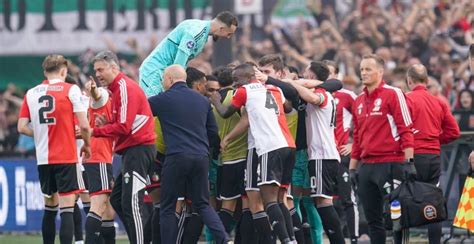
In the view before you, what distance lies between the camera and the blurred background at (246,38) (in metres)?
22.5

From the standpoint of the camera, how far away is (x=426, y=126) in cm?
1673

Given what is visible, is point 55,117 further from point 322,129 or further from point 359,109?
point 359,109

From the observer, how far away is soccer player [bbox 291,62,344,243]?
1647cm

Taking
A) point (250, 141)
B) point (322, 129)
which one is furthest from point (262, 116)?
point (322, 129)

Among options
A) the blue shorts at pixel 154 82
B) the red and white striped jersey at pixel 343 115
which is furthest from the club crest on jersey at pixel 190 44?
the red and white striped jersey at pixel 343 115

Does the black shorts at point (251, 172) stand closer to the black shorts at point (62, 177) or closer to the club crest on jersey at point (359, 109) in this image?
the club crest on jersey at point (359, 109)

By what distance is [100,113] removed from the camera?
1644 cm

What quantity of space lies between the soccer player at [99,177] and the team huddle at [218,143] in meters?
0.02

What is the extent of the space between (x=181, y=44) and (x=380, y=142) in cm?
253

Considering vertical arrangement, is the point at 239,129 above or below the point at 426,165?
above

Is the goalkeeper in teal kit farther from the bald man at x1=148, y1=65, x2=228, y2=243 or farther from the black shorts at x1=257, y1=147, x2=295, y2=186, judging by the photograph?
the black shorts at x1=257, y1=147, x2=295, y2=186

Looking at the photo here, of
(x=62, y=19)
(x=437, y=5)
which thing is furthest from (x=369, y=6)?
(x=62, y=19)

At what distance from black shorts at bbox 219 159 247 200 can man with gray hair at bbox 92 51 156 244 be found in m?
1.09

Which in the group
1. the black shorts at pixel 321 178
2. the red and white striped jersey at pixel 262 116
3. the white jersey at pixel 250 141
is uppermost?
the red and white striped jersey at pixel 262 116
